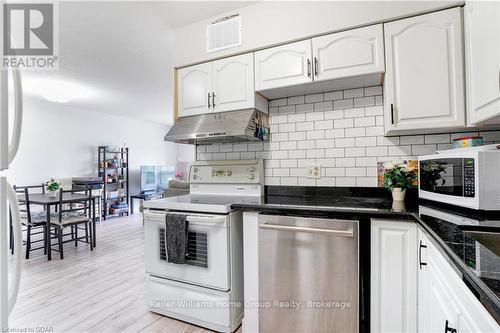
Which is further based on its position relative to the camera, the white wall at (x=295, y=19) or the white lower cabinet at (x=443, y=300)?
the white wall at (x=295, y=19)

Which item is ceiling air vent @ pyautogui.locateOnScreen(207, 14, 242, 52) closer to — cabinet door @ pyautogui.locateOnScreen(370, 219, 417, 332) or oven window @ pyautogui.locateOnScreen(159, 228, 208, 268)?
oven window @ pyautogui.locateOnScreen(159, 228, 208, 268)

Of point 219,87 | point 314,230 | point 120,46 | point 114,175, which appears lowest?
point 314,230

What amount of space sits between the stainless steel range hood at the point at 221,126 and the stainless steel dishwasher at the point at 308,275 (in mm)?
679

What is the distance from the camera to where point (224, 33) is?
2195 millimetres

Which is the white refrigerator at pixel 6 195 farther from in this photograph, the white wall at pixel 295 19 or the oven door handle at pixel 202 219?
the white wall at pixel 295 19

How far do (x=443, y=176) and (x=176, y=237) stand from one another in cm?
171

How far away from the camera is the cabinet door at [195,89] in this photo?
228cm

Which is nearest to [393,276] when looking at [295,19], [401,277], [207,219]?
[401,277]

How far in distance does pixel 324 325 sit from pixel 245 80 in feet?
5.90

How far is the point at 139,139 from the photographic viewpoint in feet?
23.8

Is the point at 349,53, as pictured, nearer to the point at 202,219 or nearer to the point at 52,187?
the point at 202,219

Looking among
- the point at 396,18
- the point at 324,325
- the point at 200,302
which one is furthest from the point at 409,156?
the point at 200,302

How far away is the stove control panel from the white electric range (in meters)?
0.45

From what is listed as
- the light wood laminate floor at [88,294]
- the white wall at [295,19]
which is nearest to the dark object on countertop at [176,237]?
the light wood laminate floor at [88,294]
